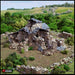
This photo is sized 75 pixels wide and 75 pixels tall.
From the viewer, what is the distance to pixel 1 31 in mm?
34375

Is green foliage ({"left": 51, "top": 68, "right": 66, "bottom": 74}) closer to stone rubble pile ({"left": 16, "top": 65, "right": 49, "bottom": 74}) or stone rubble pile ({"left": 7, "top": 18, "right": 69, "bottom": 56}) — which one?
stone rubble pile ({"left": 16, "top": 65, "right": 49, "bottom": 74})

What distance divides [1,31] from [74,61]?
20080mm

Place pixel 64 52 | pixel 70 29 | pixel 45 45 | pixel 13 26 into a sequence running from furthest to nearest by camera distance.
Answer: pixel 13 26 → pixel 70 29 → pixel 45 45 → pixel 64 52

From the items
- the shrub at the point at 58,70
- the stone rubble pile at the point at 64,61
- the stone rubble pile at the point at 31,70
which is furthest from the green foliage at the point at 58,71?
the stone rubble pile at the point at 64,61

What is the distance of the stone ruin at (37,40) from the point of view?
22103 mm

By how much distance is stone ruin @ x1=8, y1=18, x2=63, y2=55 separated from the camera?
870 inches

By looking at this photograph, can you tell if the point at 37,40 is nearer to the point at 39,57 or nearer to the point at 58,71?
the point at 39,57

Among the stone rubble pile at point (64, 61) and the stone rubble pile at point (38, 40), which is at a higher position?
the stone rubble pile at point (38, 40)

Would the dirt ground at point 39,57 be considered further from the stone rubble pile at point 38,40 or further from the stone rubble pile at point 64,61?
the stone rubble pile at point 38,40

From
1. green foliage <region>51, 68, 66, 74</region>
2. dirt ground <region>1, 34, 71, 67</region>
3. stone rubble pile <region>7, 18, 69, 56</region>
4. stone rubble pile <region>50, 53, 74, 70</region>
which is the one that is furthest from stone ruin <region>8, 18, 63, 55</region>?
green foliage <region>51, 68, 66, 74</region>

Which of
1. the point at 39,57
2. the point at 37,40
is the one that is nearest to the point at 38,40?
the point at 37,40

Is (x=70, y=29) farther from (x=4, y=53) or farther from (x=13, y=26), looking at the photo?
(x=4, y=53)

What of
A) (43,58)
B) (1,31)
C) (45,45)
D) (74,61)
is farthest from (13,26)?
(74,61)

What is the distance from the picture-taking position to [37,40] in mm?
22766
